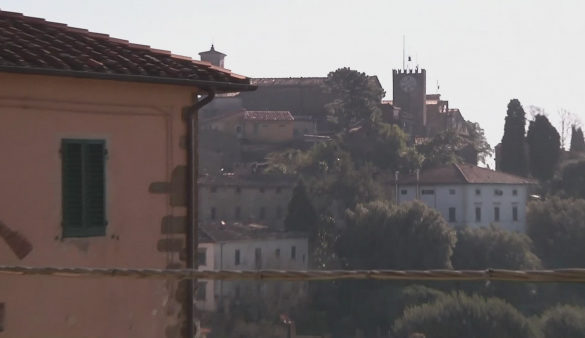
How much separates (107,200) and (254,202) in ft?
213

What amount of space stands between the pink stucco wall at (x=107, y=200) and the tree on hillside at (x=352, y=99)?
7757cm

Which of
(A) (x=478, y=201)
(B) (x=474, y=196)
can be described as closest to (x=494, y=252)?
(B) (x=474, y=196)

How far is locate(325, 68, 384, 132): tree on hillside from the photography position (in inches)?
3430

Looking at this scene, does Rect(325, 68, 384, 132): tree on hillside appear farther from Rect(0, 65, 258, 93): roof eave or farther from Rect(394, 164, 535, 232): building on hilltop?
Rect(0, 65, 258, 93): roof eave

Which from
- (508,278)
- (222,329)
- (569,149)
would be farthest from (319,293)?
(508,278)

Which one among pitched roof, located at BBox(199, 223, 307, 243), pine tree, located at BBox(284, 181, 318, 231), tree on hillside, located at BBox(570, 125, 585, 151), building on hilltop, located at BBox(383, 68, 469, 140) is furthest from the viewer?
building on hilltop, located at BBox(383, 68, 469, 140)

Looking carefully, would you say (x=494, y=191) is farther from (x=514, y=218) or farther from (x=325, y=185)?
(x=325, y=185)

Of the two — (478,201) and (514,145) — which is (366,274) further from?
(514,145)

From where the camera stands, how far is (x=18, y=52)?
7559mm

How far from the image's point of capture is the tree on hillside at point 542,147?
77188 mm

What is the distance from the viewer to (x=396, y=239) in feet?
207

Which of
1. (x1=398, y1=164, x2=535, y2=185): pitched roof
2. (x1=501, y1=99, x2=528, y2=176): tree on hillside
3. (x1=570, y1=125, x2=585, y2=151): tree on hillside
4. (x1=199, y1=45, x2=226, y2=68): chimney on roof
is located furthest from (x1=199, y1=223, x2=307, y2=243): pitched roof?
(x1=199, y1=45, x2=226, y2=68): chimney on roof

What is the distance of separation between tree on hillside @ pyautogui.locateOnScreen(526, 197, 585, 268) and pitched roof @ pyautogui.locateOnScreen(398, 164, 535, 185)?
2.27m

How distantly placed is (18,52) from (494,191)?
69.6 meters
